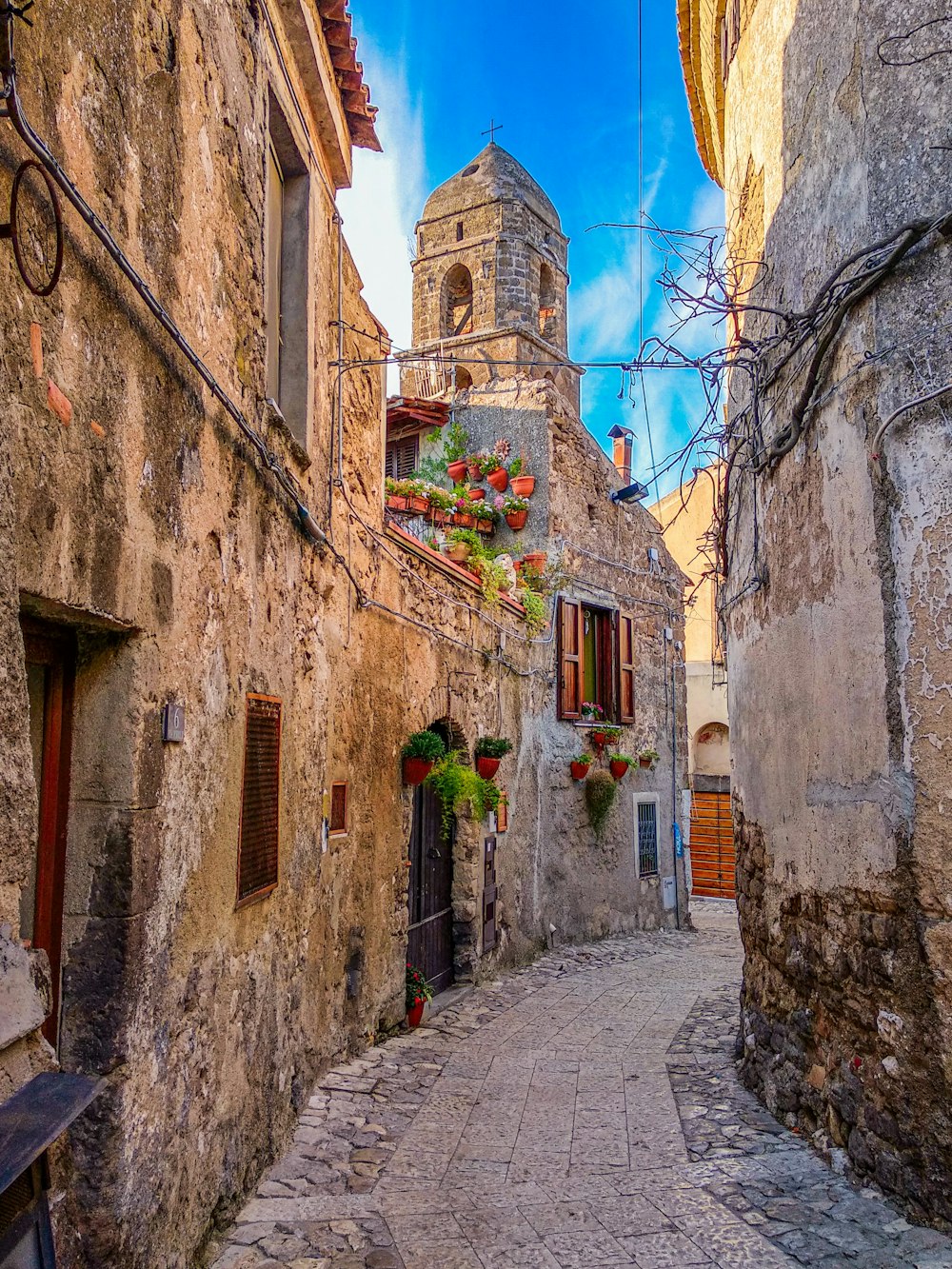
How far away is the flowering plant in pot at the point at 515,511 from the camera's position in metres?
11.5

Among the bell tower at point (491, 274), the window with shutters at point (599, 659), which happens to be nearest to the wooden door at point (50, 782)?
the window with shutters at point (599, 659)

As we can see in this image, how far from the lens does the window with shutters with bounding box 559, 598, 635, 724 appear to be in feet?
37.9

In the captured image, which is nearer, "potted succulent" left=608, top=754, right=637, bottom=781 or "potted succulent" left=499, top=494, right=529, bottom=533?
"potted succulent" left=499, top=494, right=529, bottom=533

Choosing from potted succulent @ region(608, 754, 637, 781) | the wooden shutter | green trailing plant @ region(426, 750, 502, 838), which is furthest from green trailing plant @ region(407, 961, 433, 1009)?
potted succulent @ region(608, 754, 637, 781)

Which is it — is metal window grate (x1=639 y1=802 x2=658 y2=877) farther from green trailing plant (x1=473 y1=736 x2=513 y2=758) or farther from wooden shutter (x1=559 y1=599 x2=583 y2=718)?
green trailing plant (x1=473 y1=736 x2=513 y2=758)

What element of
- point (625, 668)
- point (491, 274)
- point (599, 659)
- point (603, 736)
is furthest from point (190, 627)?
point (491, 274)

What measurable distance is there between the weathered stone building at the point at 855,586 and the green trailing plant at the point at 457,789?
2.99 meters

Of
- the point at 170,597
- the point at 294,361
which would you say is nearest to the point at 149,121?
the point at 170,597

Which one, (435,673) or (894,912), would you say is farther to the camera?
(435,673)

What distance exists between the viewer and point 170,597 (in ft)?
9.68

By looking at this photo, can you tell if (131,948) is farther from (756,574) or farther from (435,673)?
(435,673)

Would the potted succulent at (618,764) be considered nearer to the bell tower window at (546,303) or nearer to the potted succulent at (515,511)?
the potted succulent at (515,511)

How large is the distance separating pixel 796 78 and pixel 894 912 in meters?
3.97

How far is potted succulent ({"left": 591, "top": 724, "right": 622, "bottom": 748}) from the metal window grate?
1.35m
